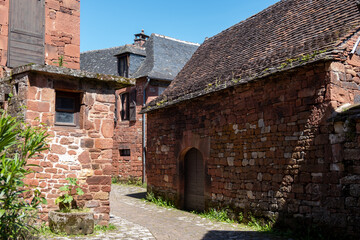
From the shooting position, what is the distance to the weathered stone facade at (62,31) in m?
8.47

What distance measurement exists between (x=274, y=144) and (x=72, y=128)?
4.43m

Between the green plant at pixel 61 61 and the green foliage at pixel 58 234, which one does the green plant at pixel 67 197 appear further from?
the green plant at pixel 61 61

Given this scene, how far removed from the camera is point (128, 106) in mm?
19328

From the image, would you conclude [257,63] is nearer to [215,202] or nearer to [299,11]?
[299,11]

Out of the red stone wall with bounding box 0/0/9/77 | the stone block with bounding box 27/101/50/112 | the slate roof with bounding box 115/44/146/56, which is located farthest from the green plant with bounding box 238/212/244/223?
the slate roof with bounding box 115/44/146/56

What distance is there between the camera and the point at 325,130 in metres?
6.93

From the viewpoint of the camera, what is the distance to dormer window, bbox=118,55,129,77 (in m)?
19.7

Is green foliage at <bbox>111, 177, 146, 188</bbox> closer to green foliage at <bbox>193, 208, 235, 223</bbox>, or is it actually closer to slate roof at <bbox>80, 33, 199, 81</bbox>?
slate roof at <bbox>80, 33, 199, 81</bbox>

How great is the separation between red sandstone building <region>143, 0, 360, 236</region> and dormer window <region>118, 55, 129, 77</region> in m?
7.53

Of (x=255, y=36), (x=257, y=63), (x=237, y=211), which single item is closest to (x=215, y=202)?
(x=237, y=211)

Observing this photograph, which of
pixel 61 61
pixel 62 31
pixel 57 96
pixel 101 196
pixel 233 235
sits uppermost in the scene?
pixel 62 31

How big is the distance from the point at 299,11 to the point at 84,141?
660cm

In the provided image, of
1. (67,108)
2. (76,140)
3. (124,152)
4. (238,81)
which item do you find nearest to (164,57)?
(124,152)

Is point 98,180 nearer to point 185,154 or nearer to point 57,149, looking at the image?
point 57,149
